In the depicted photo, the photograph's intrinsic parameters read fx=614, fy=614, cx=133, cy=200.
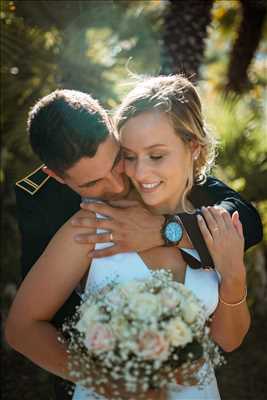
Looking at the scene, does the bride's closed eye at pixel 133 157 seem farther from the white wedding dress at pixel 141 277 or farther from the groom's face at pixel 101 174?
the white wedding dress at pixel 141 277

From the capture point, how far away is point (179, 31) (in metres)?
6.15

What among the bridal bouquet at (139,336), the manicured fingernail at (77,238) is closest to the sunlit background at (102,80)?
the manicured fingernail at (77,238)

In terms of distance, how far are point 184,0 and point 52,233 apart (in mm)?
3723

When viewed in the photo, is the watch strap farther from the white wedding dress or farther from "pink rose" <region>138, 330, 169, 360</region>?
"pink rose" <region>138, 330, 169, 360</region>

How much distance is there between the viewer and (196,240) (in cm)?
314

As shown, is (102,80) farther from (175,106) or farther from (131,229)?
(131,229)

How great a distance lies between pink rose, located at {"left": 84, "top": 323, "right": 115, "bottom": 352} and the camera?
237cm

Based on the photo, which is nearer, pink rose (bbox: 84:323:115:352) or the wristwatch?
pink rose (bbox: 84:323:115:352)

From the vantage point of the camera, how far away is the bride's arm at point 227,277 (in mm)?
3078

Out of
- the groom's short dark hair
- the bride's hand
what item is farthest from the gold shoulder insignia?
the bride's hand

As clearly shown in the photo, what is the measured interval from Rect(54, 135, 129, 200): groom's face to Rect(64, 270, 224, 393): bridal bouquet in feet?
2.31

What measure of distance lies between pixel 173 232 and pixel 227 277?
353mm

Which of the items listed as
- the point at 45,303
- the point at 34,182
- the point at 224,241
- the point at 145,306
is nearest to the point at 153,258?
the point at 224,241

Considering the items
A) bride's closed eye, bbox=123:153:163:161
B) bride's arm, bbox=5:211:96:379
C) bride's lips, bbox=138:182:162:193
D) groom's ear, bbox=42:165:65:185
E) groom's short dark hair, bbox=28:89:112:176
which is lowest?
bride's arm, bbox=5:211:96:379
